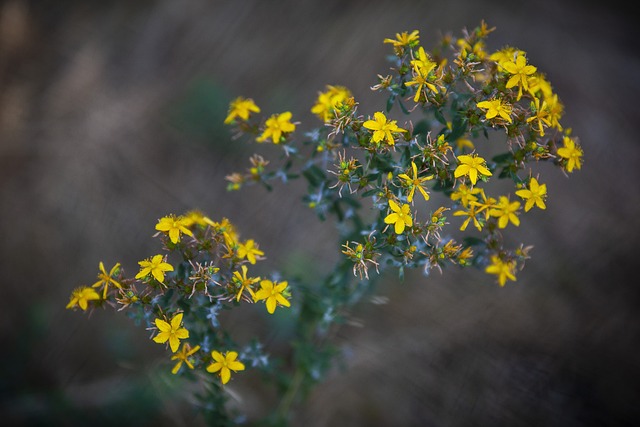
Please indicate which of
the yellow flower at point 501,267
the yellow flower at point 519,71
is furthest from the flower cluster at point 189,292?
the yellow flower at point 519,71

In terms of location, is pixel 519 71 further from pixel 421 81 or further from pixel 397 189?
pixel 397 189

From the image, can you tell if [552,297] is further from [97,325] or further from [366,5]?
[97,325]

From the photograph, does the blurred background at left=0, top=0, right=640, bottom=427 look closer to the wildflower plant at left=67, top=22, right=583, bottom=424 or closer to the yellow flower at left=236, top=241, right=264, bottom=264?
the wildflower plant at left=67, top=22, right=583, bottom=424

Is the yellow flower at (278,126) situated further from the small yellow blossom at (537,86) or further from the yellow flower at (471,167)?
the small yellow blossom at (537,86)

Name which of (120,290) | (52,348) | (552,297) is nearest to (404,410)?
(552,297)

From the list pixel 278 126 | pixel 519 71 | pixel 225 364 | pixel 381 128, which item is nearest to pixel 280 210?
pixel 278 126
